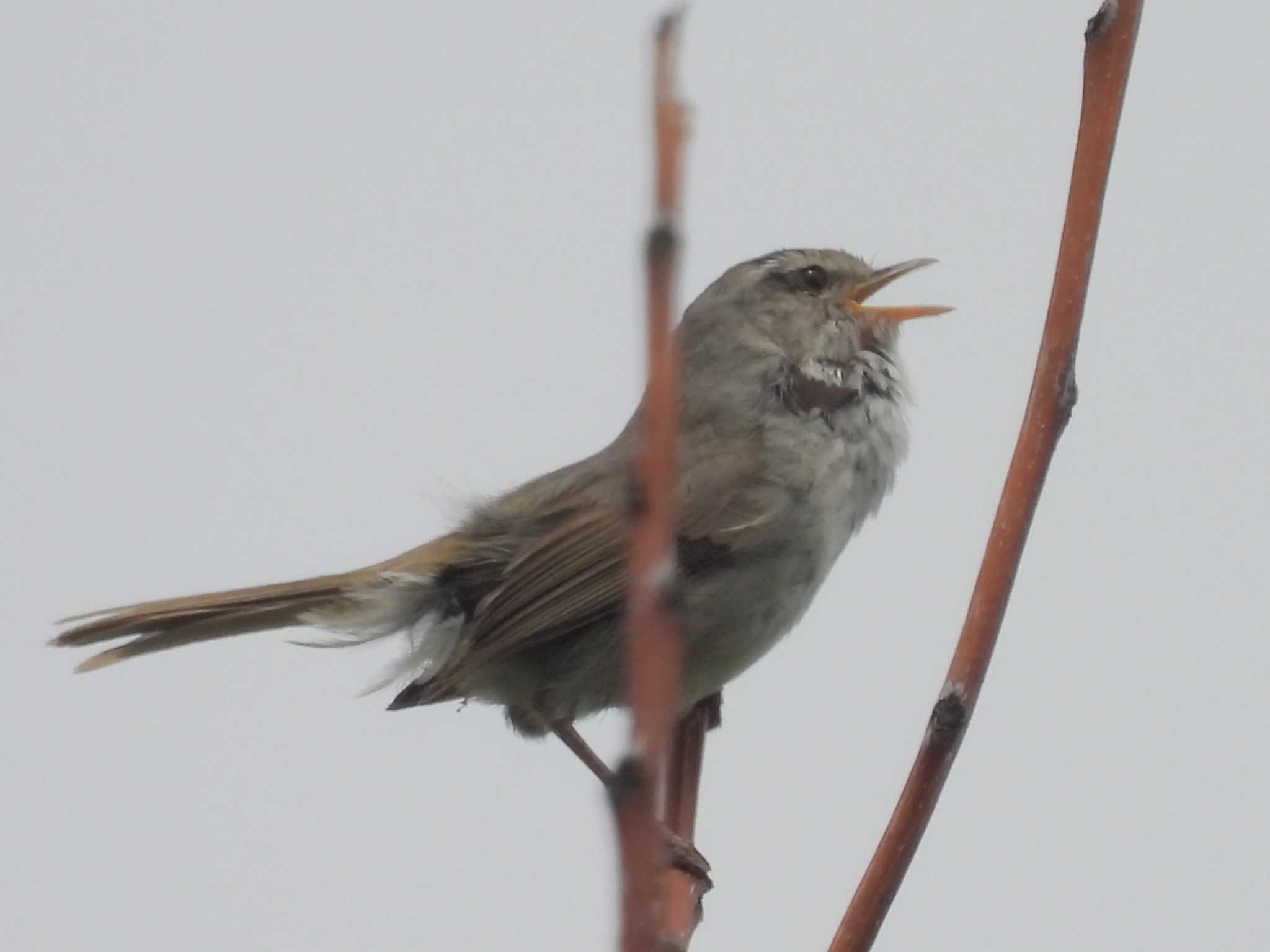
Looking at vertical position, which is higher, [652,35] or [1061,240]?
[1061,240]

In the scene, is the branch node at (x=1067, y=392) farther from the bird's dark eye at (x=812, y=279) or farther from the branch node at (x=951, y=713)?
the bird's dark eye at (x=812, y=279)

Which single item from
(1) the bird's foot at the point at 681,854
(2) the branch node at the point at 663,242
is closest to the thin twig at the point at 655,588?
(2) the branch node at the point at 663,242

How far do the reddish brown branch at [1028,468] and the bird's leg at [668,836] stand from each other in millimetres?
318

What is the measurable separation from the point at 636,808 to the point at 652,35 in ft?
1.93

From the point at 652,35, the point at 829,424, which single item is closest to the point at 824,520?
the point at 829,424

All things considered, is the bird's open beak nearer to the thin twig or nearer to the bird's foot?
the bird's foot

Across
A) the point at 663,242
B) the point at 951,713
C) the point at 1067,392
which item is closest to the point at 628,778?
the point at 663,242

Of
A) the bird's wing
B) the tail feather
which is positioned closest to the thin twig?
the bird's wing

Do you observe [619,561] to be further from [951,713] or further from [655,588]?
[655,588]

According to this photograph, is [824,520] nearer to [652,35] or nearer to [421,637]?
[421,637]

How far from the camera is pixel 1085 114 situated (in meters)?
2.19

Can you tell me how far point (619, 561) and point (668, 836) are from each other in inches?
53.9

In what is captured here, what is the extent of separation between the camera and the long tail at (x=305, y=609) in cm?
471

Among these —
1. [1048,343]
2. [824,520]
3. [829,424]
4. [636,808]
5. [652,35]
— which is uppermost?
[829,424]
